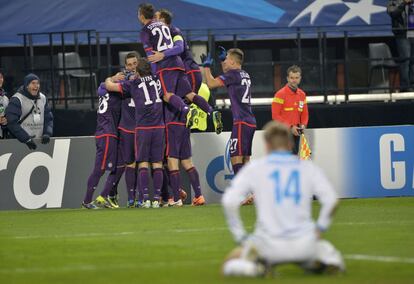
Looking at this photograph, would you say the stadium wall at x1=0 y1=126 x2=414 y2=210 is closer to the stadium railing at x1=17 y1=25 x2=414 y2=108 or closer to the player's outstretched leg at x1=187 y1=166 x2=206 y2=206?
the player's outstretched leg at x1=187 y1=166 x2=206 y2=206

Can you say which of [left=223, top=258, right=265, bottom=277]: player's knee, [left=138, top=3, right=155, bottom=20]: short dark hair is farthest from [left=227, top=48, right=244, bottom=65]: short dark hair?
[left=223, top=258, right=265, bottom=277]: player's knee

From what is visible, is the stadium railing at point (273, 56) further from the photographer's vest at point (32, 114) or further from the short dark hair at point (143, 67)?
the short dark hair at point (143, 67)

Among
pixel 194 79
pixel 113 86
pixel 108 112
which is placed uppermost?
pixel 194 79

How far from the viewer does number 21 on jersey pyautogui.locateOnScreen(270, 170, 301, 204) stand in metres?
8.87

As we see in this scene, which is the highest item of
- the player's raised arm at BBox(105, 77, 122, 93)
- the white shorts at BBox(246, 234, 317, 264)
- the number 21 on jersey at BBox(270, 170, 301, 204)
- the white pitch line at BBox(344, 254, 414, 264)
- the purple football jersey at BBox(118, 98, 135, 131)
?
the player's raised arm at BBox(105, 77, 122, 93)

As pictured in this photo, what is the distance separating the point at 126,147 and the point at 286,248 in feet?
34.6

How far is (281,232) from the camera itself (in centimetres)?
880

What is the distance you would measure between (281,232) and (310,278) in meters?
0.50

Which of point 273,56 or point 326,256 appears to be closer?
point 326,256

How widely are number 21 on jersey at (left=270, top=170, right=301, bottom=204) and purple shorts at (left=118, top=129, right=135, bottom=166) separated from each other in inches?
403

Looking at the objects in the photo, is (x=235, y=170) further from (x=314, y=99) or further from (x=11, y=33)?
(x=11, y=33)

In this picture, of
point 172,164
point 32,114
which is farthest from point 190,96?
point 32,114

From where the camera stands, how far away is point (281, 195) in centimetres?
886

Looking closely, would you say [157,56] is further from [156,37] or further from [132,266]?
[132,266]
